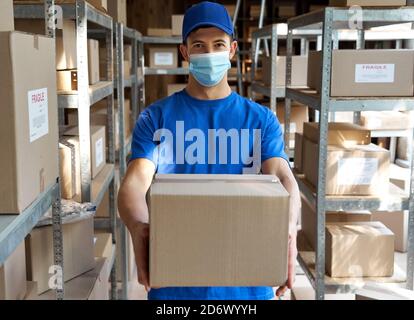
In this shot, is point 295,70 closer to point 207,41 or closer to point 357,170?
point 357,170

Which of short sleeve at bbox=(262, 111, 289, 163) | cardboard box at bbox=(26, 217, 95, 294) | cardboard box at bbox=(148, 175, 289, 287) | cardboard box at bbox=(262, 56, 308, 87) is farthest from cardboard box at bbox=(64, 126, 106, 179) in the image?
cardboard box at bbox=(262, 56, 308, 87)

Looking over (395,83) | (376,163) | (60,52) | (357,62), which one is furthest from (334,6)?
(60,52)

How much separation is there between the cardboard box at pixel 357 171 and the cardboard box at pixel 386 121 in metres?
2.14

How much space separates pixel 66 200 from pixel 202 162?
0.85 m

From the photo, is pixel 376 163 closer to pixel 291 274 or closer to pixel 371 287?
pixel 371 287

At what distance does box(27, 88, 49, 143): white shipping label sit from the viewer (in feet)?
4.21

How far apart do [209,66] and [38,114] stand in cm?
66

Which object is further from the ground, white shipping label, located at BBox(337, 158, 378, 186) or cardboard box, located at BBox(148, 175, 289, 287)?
cardboard box, located at BBox(148, 175, 289, 287)

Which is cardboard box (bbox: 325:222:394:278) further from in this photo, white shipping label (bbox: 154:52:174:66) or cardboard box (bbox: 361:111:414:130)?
white shipping label (bbox: 154:52:174:66)

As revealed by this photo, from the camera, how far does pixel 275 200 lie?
110cm

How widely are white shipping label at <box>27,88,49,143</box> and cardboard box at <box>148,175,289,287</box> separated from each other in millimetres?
360

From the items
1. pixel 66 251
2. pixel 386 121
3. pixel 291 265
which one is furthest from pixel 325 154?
pixel 386 121

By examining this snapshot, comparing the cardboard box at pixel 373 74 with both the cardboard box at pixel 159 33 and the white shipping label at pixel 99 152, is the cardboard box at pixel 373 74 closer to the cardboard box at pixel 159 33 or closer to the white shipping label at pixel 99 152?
the white shipping label at pixel 99 152
